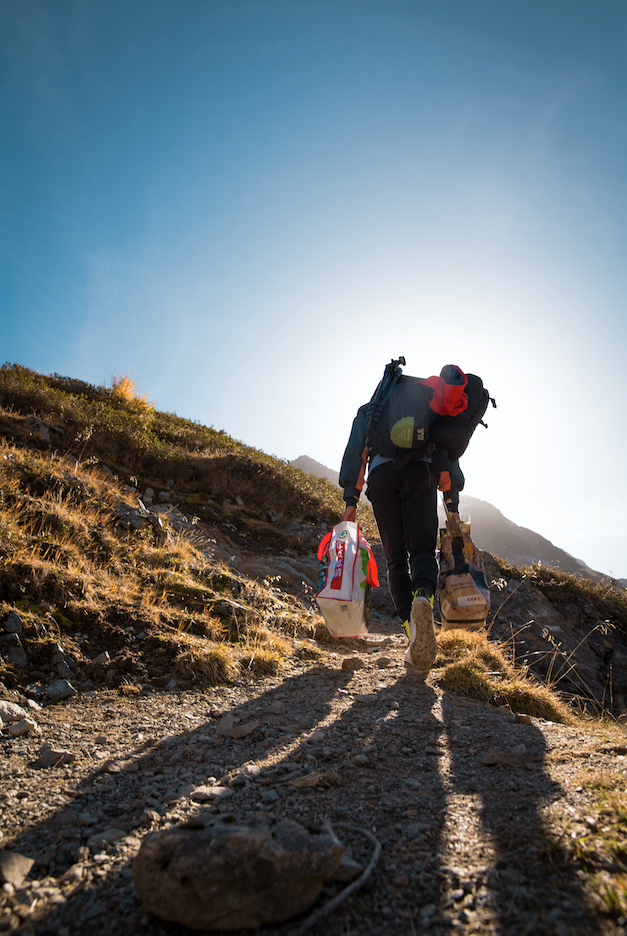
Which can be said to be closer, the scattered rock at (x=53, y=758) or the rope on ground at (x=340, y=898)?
the rope on ground at (x=340, y=898)

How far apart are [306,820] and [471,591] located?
234 centimetres

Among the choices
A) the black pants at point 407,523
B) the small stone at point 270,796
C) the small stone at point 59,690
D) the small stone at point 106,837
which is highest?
the black pants at point 407,523

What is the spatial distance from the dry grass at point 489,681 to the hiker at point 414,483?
0.44 metres

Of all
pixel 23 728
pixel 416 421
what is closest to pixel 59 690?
pixel 23 728

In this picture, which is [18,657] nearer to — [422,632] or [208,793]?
[208,793]

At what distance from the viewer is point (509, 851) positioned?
1299 millimetres

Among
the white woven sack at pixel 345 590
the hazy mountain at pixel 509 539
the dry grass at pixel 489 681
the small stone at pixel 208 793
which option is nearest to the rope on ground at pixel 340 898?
the small stone at pixel 208 793

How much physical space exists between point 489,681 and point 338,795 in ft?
7.44

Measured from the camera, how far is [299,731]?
8.54ft

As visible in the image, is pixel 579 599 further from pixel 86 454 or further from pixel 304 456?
pixel 304 456

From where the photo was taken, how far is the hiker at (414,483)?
384 cm

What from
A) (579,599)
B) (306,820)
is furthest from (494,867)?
(579,599)

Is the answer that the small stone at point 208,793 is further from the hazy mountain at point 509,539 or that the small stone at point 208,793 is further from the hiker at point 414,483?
the hazy mountain at point 509,539

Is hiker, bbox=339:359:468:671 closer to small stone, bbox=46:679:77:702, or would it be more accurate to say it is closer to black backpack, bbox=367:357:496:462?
black backpack, bbox=367:357:496:462
